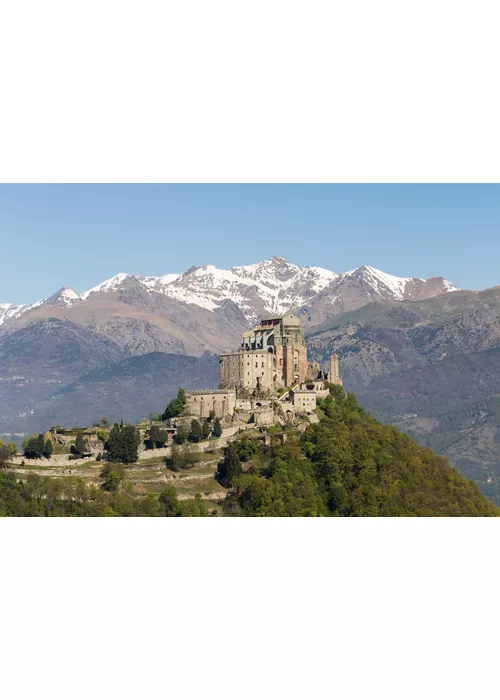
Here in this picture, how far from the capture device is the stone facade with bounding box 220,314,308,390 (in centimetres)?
7750

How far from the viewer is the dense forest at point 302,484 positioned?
58.1m

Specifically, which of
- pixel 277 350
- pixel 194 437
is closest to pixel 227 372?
pixel 277 350

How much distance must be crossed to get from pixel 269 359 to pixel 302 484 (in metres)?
17.5

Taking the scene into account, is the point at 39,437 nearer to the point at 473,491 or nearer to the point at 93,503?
the point at 93,503

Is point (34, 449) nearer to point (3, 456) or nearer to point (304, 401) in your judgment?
point (3, 456)

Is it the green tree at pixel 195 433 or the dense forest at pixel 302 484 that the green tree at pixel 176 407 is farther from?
the dense forest at pixel 302 484

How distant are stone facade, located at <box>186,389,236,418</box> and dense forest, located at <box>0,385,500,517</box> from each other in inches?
182

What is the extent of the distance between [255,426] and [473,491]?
647 inches

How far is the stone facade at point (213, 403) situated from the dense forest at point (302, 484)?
4.63 meters

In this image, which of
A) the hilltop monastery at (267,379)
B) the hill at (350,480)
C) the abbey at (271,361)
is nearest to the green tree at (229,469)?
the hill at (350,480)

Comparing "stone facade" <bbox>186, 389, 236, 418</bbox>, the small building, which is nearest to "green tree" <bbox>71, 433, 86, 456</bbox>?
"stone facade" <bbox>186, 389, 236, 418</bbox>

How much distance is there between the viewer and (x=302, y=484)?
205ft

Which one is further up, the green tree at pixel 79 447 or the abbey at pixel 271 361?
the abbey at pixel 271 361

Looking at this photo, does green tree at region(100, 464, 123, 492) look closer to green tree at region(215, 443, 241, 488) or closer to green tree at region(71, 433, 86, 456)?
green tree at region(71, 433, 86, 456)
